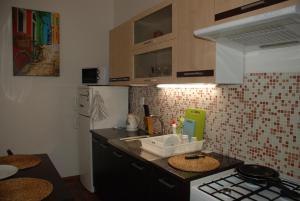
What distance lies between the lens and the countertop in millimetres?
1497

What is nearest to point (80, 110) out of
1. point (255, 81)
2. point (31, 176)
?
point (31, 176)

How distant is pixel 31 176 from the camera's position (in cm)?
147

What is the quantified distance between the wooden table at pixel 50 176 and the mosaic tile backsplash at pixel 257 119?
4.09 ft

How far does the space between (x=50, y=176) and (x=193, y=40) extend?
1345 mm

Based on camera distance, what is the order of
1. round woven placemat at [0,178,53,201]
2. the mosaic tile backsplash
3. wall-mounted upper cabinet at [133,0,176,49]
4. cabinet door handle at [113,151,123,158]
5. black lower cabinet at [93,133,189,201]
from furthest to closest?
1. cabinet door handle at [113,151,123,158]
2. wall-mounted upper cabinet at [133,0,176,49]
3. black lower cabinet at [93,133,189,201]
4. the mosaic tile backsplash
5. round woven placemat at [0,178,53,201]

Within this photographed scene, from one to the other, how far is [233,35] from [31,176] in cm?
149

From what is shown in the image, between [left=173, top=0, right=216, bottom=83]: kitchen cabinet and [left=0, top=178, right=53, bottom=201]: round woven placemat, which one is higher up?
[left=173, top=0, right=216, bottom=83]: kitchen cabinet

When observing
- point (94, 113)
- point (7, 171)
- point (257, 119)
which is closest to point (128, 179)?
point (7, 171)

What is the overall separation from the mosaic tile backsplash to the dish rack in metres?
0.15

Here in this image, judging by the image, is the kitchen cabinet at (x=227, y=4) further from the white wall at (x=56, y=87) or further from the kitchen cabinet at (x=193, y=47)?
the white wall at (x=56, y=87)

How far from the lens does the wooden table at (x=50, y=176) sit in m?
1.20

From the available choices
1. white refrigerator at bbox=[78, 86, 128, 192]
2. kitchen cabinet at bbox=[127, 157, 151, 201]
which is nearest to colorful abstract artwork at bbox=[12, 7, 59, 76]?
Result: white refrigerator at bbox=[78, 86, 128, 192]

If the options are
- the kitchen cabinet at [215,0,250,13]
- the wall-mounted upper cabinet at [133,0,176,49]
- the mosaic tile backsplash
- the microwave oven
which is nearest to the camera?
the kitchen cabinet at [215,0,250,13]

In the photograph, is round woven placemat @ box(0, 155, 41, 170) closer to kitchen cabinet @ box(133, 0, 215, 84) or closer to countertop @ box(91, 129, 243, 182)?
countertop @ box(91, 129, 243, 182)
